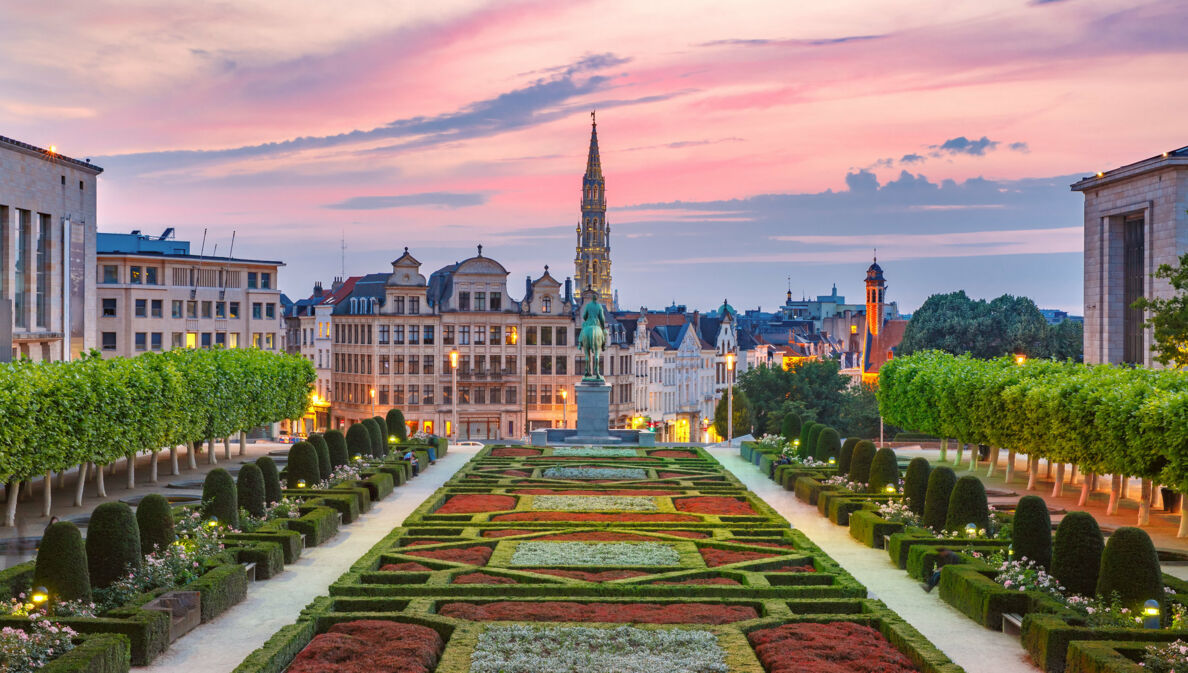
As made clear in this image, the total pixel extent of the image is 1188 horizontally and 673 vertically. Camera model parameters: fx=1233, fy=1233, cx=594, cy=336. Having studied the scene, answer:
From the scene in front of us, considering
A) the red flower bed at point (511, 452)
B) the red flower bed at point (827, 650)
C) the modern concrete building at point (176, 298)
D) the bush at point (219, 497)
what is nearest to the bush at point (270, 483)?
the bush at point (219, 497)

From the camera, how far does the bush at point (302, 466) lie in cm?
4297

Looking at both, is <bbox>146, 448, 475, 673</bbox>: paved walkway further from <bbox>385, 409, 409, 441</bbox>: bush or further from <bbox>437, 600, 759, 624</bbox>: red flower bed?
<bbox>385, 409, 409, 441</bbox>: bush

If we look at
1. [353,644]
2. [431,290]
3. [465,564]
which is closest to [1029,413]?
[465,564]

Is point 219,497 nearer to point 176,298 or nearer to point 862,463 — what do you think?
point 862,463

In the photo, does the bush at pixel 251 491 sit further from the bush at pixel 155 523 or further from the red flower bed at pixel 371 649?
the red flower bed at pixel 371 649

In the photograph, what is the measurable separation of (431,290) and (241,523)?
91993 millimetres

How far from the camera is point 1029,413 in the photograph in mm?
47406

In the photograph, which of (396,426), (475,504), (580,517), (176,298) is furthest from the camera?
(176,298)

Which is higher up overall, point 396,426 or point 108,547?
point 108,547

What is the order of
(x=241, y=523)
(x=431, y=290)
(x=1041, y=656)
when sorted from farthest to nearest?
(x=431, y=290), (x=241, y=523), (x=1041, y=656)

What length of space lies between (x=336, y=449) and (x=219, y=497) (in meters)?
16.0

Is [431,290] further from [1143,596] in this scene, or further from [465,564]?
[1143,596]

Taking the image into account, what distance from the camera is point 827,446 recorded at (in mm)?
54312

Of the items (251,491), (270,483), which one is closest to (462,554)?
(251,491)
